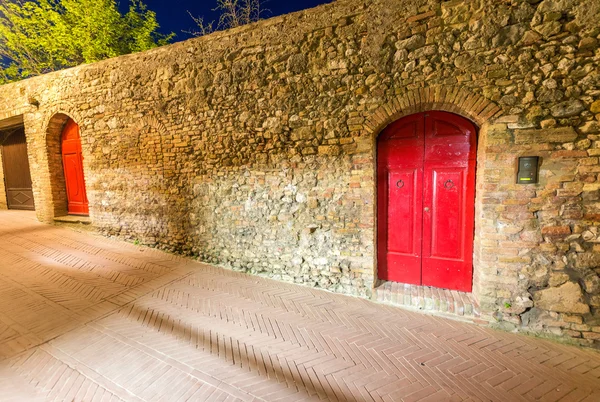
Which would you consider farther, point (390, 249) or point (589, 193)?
point (390, 249)

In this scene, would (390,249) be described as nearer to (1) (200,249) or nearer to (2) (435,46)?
(2) (435,46)

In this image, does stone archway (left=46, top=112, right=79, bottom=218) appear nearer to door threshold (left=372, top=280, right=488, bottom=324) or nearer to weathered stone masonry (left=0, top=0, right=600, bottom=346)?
weathered stone masonry (left=0, top=0, right=600, bottom=346)

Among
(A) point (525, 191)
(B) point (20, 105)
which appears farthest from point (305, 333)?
(B) point (20, 105)

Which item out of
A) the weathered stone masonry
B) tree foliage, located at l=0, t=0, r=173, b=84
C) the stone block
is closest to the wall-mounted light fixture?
the weathered stone masonry

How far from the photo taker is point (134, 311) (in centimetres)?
348

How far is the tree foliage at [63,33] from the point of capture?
8930 millimetres

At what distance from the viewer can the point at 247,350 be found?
279cm

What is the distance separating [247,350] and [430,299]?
2.47 metres

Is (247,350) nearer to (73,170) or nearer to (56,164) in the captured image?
(73,170)

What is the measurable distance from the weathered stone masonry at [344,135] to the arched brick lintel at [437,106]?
17mm

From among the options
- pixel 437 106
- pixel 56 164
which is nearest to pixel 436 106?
pixel 437 106

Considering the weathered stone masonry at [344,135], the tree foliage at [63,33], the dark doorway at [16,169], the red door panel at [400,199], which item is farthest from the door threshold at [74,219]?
the red door panel at [400,199]

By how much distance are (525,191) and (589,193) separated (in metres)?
0.54

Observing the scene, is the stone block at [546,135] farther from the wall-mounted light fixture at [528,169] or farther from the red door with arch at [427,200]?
the red door with arch at [427,200]
